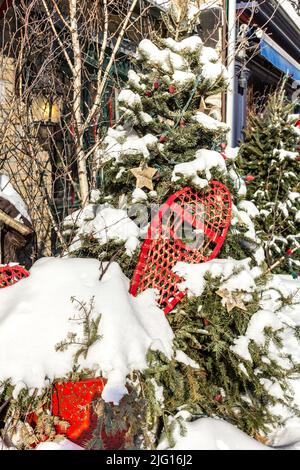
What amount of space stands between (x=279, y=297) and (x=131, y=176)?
5.09 feet

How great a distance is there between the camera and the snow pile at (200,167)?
3.39 meters

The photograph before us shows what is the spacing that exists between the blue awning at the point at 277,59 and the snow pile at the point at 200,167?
21.9ft

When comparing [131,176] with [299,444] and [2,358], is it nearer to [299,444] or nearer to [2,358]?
[2,358]

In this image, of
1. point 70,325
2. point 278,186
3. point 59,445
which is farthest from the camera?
point 278,186

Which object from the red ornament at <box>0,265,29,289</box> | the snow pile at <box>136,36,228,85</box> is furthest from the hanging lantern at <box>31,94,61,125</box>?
the red ornament at <box>0,265,29,289</box>

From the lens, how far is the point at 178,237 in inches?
129

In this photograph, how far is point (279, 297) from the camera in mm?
3504

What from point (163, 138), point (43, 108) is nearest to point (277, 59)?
point (43, 108)

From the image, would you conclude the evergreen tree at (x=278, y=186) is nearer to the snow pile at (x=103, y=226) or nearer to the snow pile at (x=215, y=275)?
the snow pile at (x=103, y=226)

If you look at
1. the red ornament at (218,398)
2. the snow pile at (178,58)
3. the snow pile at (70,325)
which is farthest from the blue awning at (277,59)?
the red ornament at (218,398)

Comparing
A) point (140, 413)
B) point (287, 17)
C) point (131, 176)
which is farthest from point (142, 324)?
point (287, 17)

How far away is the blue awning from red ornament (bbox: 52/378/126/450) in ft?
28.4

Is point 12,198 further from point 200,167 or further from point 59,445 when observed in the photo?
point 59,445

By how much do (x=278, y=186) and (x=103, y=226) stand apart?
354cm
